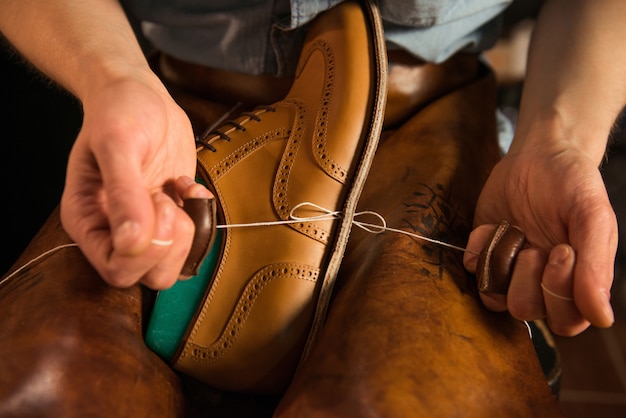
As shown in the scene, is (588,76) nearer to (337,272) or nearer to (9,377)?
→ (337,272)

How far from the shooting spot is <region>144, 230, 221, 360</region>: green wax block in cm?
67

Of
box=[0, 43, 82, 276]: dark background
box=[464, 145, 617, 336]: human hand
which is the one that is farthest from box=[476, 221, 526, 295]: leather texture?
box=[0, 43, 82, 276]: dark background

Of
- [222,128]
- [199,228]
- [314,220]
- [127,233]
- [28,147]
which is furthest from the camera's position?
[28,147]

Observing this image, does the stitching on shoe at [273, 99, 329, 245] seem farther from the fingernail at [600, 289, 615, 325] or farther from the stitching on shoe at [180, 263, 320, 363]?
the fingernail at [600, 289, 615, 325]

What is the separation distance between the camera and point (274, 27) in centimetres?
89

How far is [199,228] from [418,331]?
252 millimetres

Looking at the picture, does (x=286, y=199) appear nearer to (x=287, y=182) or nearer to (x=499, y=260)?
(x=287, y=182)

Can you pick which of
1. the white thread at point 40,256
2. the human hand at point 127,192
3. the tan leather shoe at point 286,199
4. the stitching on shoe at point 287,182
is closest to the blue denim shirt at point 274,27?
the tan leather shoe at point 286,199

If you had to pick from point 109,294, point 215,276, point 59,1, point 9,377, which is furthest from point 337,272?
point 59,1

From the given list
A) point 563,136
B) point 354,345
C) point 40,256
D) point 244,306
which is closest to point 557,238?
point 563,136

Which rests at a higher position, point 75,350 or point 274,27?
point 274,27

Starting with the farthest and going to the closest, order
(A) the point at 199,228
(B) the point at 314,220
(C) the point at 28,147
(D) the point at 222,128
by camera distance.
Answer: (C) the point at 28,147
(D) the point at 222,128
(B) the point at 314,220
(A) the point at 199,228

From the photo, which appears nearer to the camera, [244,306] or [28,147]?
[244,306]

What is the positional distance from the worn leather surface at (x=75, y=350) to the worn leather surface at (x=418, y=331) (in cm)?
16
